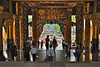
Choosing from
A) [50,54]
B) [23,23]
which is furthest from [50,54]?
[23,23]

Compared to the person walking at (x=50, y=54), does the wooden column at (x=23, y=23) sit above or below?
above

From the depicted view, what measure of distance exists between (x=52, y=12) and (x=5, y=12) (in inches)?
386

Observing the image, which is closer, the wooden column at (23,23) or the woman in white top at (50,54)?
the woman in white top at (50,54)

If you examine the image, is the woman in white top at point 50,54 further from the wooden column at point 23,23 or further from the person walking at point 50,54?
the wooden column at point 23,23

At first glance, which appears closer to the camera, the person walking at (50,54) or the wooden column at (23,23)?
the person walking at (50,54)

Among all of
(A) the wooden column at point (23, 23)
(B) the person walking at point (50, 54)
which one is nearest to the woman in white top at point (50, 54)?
(B) the person walking at point (50, 54)

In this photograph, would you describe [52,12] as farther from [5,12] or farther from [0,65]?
[0,65]

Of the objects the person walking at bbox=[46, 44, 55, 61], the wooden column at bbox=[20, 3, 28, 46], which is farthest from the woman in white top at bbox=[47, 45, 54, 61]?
the wooden column at bbox=[20, 3, 28, 46]

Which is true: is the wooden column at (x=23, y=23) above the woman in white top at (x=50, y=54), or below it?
above

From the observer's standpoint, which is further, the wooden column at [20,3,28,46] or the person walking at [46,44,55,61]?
the wooden column at [20,3,28,46]

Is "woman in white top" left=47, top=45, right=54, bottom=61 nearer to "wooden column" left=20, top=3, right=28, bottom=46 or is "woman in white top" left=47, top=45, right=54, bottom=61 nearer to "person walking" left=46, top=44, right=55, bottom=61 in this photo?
"person walking" left=46, top=44, right=55, bottom=61

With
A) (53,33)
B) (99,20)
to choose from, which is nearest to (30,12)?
(53,33)

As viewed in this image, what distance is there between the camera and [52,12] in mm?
19078

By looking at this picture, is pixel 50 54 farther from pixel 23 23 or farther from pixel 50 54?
pixel 23 23
